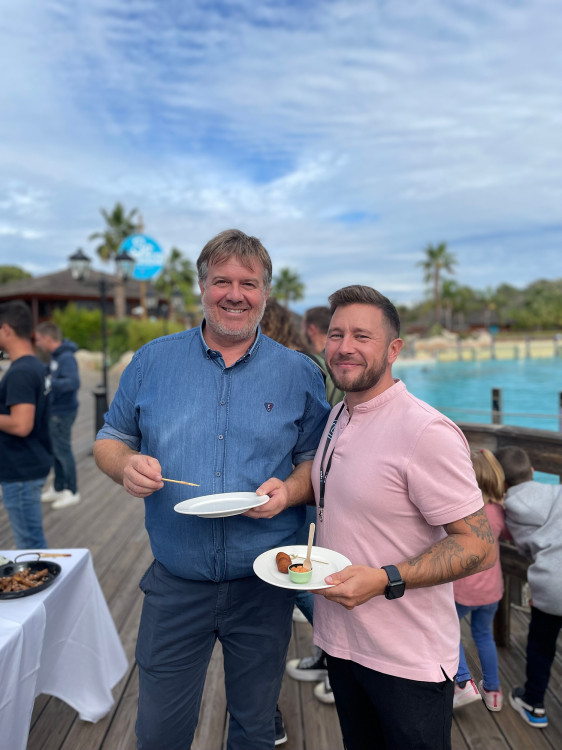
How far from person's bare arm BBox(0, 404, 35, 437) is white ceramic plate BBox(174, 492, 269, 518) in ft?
7.99

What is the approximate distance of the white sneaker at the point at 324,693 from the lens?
3.20m

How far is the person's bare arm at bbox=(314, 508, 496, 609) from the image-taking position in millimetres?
1555

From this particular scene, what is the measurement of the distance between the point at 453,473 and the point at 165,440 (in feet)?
3.40

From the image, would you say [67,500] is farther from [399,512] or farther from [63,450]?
[399,512]

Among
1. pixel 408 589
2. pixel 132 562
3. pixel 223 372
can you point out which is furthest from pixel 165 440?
pixel 132 562

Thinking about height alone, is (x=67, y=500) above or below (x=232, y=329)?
below

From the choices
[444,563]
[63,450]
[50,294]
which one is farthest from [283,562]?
[50,294]

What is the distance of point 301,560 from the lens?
177 centimetres

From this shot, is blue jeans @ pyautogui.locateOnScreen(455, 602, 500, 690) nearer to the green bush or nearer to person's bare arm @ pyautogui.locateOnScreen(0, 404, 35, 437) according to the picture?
person's bare arm @ pyautogui.locateOnScreen(0, 404, 35, 437)

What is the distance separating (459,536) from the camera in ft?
5.36

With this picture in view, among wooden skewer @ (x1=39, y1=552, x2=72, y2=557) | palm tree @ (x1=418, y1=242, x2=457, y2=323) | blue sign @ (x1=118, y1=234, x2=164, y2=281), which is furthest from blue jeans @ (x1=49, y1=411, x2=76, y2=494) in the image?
palm tree @ (x1=418, y1=242, x2=457, y2=323)

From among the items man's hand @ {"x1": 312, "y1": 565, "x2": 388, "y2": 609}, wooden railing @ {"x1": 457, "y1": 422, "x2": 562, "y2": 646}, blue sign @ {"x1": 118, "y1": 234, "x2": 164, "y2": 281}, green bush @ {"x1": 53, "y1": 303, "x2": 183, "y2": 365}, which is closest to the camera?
man's hand @ {"x1": 312, "y1": 565, "x2": 388, "y2": 609}

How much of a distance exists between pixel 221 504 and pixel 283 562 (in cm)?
28

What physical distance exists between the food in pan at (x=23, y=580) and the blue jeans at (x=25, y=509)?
1553mm
